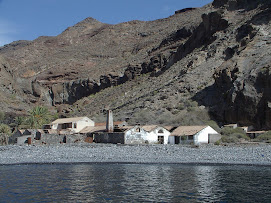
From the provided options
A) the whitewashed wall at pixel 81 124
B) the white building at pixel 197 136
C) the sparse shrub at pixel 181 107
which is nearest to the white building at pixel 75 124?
the whitewashed wall at pixel 81 124

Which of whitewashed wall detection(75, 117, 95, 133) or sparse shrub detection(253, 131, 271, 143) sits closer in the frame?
sparse shrub detection(253, 131, 271, 143)

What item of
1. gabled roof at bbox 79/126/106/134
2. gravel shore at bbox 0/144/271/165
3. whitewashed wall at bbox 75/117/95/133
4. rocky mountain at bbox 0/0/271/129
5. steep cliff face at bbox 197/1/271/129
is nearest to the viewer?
gravel shore at bbox 0/144/271/165

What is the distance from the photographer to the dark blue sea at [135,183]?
1720cm

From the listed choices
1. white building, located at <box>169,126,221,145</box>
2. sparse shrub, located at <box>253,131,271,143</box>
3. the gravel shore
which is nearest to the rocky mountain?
sparse shrub, located at <box>253,131,271,143</box>

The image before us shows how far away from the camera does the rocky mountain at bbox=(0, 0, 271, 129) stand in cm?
4816

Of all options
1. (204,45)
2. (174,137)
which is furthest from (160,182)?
(204,45)

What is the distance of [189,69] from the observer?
211 feet

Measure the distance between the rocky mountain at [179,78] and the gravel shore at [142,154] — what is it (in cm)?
1187

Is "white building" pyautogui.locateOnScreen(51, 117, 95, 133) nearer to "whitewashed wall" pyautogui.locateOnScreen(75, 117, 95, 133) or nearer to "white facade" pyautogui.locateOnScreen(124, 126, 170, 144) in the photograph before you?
"whitewashed wall" pyautogui.locateOnScreen(75, 117, 95, 133)

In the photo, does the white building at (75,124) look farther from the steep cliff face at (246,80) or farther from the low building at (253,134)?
the low building at (253,134)

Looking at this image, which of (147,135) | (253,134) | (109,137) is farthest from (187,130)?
(109,137)

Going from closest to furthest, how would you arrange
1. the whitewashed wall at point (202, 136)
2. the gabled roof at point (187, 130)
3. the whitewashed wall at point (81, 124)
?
1. the whitewashed wall at point (202, 136)
2. the gabled roof at point (187, 130)
3. the whitewashed wall at point (81, 124)

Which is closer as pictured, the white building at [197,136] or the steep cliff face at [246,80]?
the white building at [197,136]

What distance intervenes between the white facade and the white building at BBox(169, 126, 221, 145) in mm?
1561
